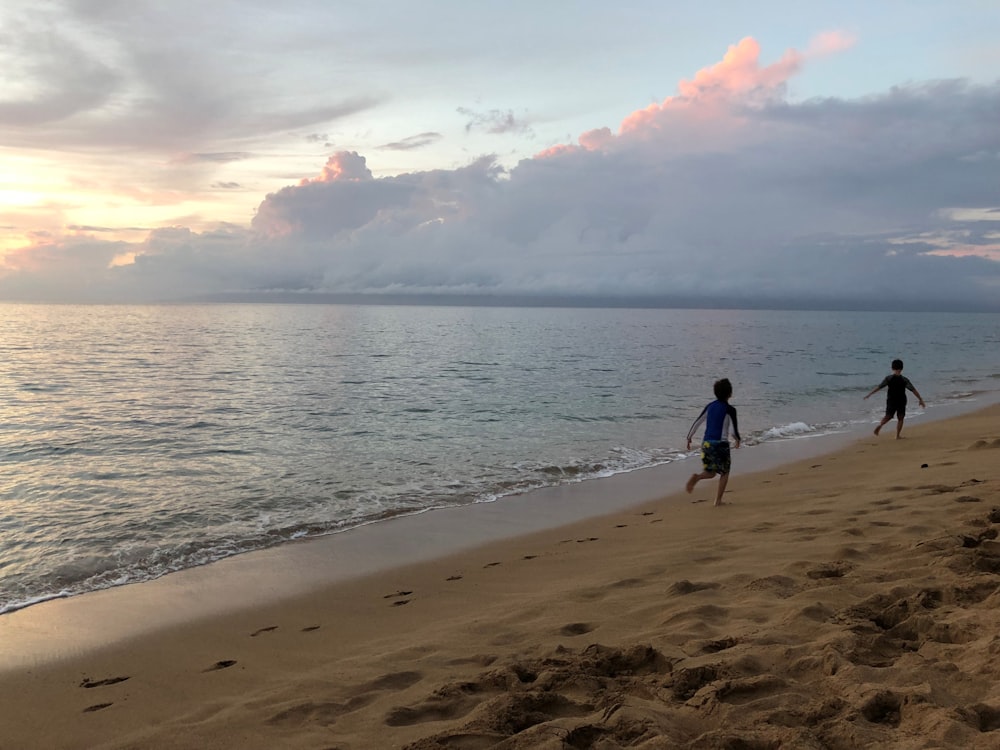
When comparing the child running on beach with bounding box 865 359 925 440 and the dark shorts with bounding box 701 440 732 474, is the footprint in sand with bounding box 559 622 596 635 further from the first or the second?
the child running on beach with bounding box 865 359 925 440

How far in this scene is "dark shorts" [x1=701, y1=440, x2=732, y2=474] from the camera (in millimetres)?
10914

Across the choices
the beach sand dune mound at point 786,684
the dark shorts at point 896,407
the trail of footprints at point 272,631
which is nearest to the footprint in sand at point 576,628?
the trail of footprints at point 272,631

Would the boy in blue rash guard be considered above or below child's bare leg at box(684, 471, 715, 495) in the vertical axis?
above

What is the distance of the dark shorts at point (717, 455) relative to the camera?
10.9 metres

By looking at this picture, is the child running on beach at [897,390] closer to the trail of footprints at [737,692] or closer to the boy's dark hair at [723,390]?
the boy's dark hair at [723,390]

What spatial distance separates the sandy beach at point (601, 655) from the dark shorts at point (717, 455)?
217 cm

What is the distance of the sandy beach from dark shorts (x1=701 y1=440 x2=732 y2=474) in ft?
7.13

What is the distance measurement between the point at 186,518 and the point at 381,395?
17.9 m

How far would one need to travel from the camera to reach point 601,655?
15.3 feet

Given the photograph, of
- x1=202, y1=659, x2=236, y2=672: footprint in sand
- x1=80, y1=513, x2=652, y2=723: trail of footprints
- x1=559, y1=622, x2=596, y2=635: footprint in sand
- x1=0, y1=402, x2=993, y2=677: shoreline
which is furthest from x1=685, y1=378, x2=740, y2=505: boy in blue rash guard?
x1=202, y1=659, x2=236, y2=672: footprint in sand

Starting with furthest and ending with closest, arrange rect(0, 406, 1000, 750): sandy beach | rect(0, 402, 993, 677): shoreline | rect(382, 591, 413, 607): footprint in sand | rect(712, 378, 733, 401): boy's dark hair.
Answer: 1. rect(712, 378, 733, 401): boy's dark hair
2. rect(382, 591, 413, 607): footprint in sand
3. rect(0, 402, 993, 677): shoreline
4. rect(0, 406, 1000, 750): sandy beach

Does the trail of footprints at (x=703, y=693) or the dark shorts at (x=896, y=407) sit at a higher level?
the trail of footprints at (x=703, y=693)

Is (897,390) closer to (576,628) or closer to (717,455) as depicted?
(717,455)

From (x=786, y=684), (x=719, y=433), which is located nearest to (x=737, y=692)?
(x=786, y=684)
